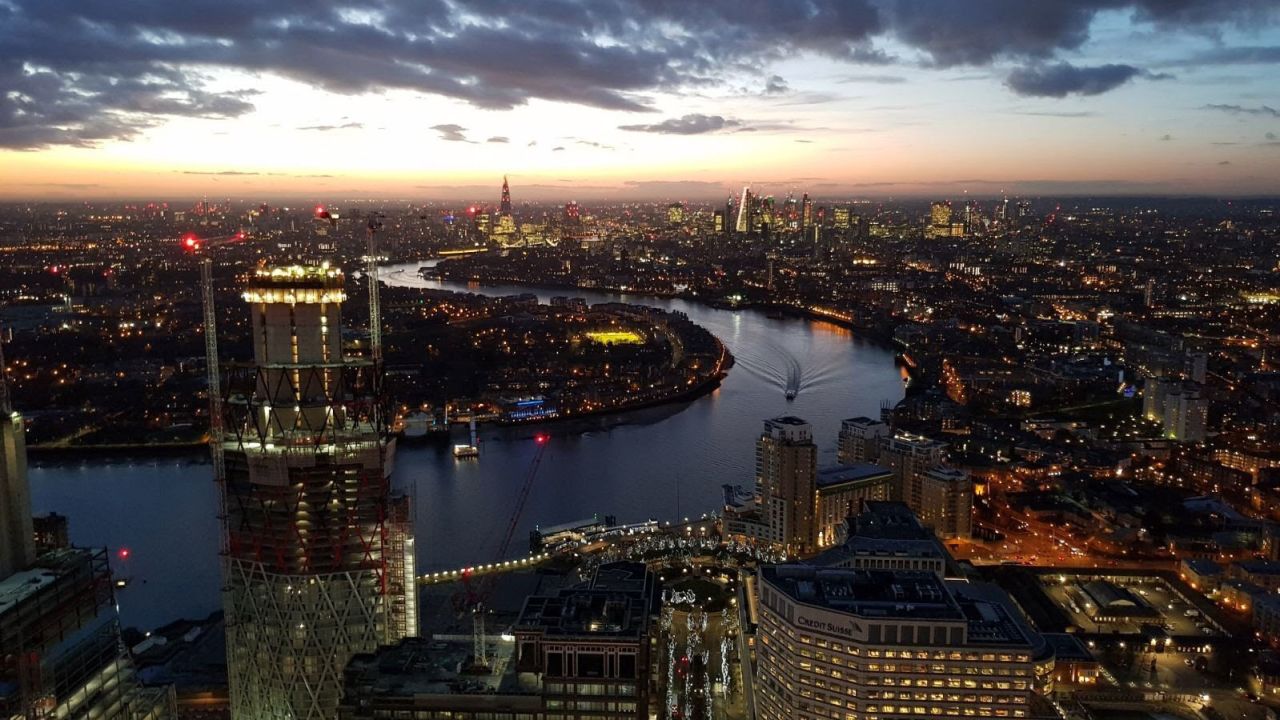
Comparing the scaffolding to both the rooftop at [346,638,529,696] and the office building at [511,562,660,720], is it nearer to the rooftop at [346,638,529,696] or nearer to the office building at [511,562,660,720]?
the rooftop at [346,638,529,696]

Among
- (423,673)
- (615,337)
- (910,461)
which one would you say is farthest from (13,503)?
(615,337)

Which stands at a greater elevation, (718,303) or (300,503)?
(300,503)

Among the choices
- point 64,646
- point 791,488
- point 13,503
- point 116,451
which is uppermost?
point 13,503

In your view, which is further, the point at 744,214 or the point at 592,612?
the point at 744,214

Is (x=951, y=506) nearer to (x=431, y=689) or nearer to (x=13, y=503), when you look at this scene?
(x=431, y=689)

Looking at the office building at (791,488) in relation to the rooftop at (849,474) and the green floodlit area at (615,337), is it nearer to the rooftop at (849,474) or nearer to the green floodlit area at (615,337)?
the rooftop at (849,474)

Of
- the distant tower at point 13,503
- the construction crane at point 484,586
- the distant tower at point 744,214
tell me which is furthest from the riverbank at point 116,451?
the distant tower at point 744,214

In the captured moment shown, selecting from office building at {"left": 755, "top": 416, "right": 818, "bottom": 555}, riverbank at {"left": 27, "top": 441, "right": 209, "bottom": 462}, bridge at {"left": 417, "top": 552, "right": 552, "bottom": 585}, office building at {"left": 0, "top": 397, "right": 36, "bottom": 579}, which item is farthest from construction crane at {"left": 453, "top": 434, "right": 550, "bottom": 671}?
riverbank at {"left": 27, "top": 441, "right": 209, "bottom": 462}
